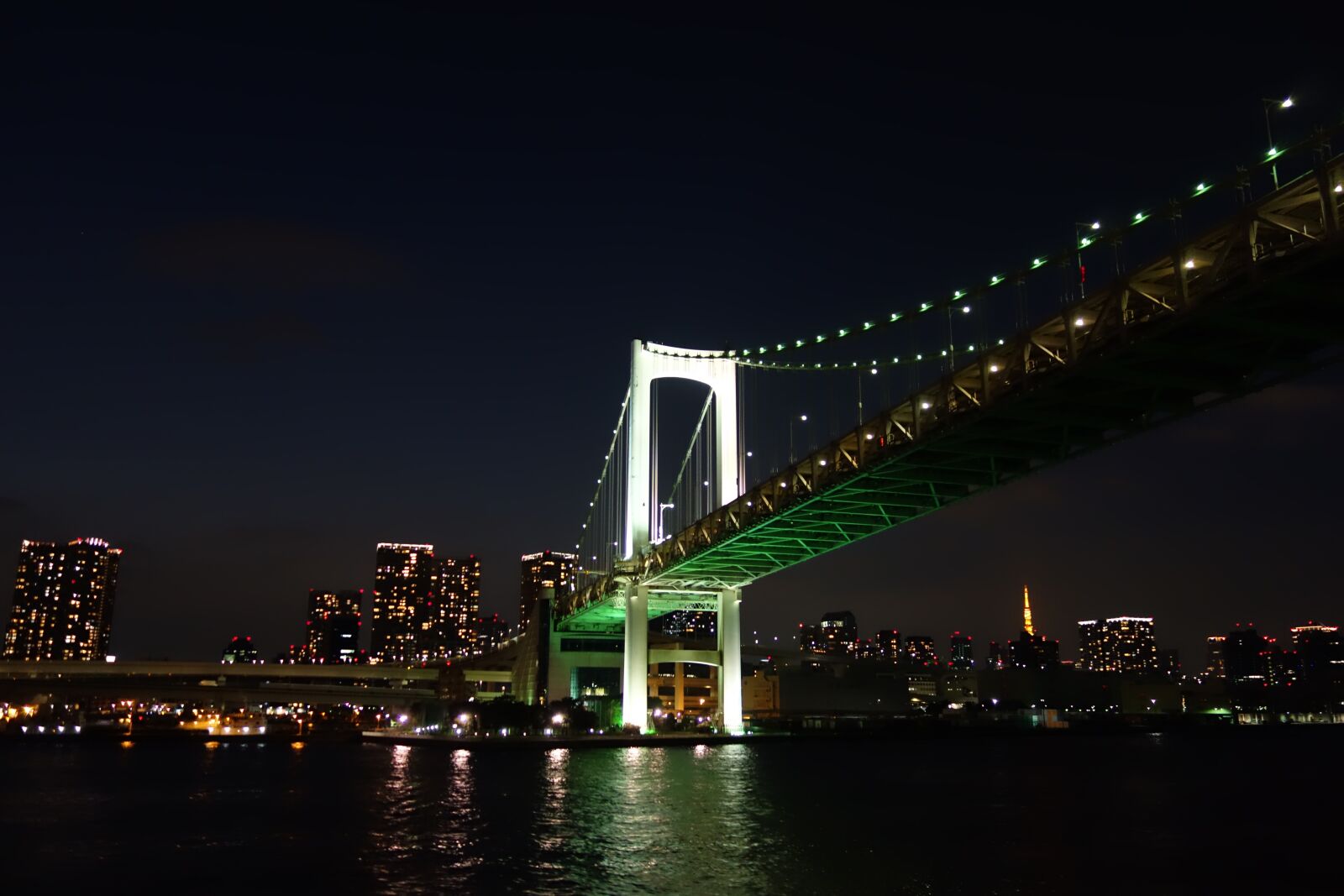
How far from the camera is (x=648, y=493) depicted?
206 feet

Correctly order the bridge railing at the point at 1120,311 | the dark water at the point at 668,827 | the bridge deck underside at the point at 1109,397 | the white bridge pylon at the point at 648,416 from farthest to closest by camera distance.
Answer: the white bridge pylon at the point at 648,416, the bridge deck underside at the point at 1109,397, the dark water at the point at 668,827, the bridge railing at the point at 1120,311

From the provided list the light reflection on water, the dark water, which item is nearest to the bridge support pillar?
the dark water

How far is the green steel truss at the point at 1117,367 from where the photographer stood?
1941 cm

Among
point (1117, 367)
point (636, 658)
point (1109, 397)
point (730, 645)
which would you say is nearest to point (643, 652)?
point (636, 658)

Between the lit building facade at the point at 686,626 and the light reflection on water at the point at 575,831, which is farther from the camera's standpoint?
the lit building facade at the point at 686,626

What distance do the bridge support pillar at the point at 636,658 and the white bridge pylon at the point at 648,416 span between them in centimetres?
259

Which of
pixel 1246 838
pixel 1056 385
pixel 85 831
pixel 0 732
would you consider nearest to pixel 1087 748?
pixel 1246 838

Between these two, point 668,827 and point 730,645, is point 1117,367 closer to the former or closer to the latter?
point 668,827

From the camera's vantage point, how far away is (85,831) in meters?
26.2

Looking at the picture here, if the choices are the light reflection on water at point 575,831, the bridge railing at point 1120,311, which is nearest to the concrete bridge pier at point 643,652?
the light reflection on water at point 575,831

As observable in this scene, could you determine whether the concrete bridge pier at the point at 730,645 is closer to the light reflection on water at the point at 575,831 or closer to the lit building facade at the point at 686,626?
the light reflection on water at the point at 575,831

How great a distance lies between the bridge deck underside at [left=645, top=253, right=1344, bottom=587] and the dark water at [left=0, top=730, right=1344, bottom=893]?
31.7ft

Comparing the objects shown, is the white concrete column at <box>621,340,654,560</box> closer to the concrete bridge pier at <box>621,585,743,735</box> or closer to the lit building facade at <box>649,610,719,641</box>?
the concrete bridge pier at <box>621,585,743,735</box>

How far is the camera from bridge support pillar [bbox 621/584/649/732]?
2421 inches
